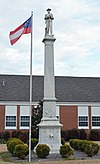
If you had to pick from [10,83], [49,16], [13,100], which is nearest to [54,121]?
[49,16]

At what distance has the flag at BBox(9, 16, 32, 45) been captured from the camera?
698 inches

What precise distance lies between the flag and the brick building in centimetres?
2171

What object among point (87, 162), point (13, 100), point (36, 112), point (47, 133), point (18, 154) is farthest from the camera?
point (13, 100)

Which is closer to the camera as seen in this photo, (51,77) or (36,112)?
(51,77)

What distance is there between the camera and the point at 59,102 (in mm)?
40062

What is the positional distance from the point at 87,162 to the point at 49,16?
984 centimetres

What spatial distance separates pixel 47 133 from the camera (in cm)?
1952

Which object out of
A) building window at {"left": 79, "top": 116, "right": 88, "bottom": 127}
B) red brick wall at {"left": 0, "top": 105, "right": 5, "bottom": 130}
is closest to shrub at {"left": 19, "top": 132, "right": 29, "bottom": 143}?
red brick wall at {"left": 0, "top": 105, "right": 5, "bottom": 130}

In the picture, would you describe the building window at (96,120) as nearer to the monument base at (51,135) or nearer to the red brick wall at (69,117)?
the red brick wall at (69,117)

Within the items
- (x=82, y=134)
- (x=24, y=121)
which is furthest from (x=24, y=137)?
(x=82, y=134)

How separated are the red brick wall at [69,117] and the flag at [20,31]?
2319 centimetres

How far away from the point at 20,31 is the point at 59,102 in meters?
23.1

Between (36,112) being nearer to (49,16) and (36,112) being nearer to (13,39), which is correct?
(49,16)

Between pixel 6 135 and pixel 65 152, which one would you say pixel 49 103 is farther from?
pixel 6 135
